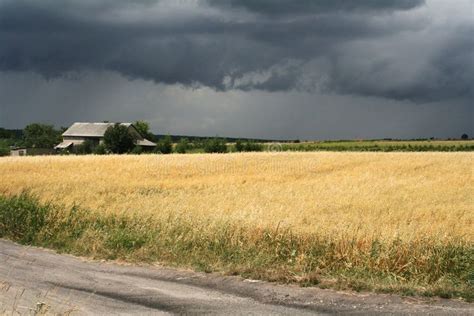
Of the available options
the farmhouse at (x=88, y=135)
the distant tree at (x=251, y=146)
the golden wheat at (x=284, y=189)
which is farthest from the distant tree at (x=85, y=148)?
the golden wheat at (x=284, y=189)

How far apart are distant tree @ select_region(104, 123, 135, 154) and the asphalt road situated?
100802 mm

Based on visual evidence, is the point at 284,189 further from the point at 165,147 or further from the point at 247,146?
the point at 165,147

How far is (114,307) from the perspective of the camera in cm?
920

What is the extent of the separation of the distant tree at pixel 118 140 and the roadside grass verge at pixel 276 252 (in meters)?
95.8

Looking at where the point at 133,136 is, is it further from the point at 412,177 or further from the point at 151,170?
the point at 412,177

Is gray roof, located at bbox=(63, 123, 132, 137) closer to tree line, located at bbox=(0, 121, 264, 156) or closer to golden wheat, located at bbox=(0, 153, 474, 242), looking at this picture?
tree line, located at bbox=(0, 121, 264, 156)

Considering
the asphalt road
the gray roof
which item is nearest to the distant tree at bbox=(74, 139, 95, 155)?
the gray roof

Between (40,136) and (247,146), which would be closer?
(247,146)

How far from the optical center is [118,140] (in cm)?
11162

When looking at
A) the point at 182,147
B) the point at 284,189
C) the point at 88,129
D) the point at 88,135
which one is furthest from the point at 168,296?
the point at 88,129

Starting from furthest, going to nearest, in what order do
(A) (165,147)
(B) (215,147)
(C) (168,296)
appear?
(A) (165,147) → (B) (215,147) → (C) (168,296)

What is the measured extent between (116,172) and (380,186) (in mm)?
21048

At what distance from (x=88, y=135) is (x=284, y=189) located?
3946 inches

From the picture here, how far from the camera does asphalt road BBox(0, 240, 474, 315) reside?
889 centimetres
